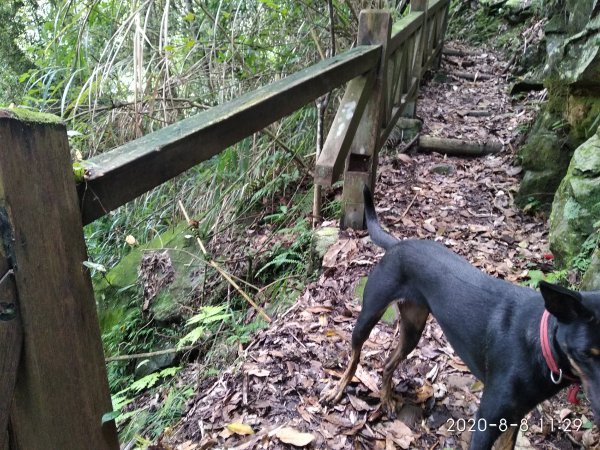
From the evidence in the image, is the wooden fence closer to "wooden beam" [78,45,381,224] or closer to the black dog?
"wooden beam" [78,45,381,224]

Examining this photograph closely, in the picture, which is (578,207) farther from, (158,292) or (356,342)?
(158,292)

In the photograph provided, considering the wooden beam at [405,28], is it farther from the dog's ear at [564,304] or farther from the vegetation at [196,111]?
the dog's ear at [564,304]

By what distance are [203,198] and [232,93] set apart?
120cm

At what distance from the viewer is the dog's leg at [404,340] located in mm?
2643

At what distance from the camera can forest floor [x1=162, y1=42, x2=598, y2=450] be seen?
8.26 feet

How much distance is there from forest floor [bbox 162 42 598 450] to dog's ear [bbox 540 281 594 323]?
1.11 m

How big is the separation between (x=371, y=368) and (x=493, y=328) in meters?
1.04

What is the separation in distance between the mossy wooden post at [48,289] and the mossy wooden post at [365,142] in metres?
2.97

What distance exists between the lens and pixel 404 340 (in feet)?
8.89

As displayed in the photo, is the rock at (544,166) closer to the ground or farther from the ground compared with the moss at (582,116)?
closer to the ground

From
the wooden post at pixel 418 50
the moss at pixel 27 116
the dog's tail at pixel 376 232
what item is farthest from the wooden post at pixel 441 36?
the moss at pixel 27 116

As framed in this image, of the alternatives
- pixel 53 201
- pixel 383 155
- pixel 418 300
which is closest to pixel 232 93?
pixel 383 155

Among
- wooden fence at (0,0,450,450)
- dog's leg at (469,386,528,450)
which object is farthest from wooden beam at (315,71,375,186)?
dog's leg at (469,386,528,450)
